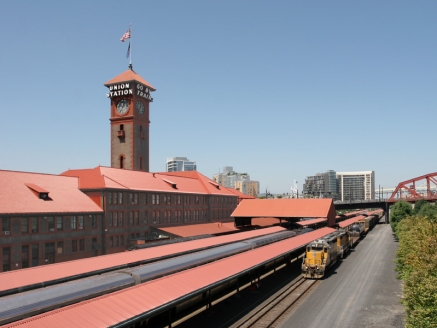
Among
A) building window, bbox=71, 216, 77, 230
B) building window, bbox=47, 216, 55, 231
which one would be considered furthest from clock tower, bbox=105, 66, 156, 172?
building window, bbox=47, 216, 55, 231

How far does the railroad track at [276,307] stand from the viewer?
28.4 metres

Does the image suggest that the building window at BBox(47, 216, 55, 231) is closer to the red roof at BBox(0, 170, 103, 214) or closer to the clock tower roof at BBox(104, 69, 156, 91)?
the red roof at BBox(0, 170, 103, 214)

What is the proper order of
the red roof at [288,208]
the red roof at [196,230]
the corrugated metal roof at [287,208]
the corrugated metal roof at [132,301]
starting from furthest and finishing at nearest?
1. the corrugated metal roof at [287,208]
2. the red roof at [288,208]
3. the red roof at [196,230]
4. the corrugated metal roof at [132,301]

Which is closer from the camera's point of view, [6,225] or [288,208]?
[6,225]

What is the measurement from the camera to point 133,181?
69.1m

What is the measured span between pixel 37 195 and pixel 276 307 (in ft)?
112

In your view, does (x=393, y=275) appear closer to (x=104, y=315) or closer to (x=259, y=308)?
(x=259, y=308)

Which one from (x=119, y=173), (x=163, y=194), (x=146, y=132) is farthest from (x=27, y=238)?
(x=146, y=132)

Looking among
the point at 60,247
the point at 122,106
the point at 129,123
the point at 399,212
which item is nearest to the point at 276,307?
the point at 60,247

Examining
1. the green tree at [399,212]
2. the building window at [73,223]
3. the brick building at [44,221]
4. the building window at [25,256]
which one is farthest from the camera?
the green tree at [399,212]

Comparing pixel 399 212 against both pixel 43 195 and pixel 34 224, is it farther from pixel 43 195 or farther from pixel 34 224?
pixel 34 224

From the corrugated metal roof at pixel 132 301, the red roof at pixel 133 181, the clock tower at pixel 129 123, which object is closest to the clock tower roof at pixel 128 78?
the clock tower at pixel 129 123

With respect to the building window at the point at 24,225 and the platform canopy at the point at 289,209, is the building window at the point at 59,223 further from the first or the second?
the platform canopy at the point at 289,209

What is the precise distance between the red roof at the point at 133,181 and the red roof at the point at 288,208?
12.1 m
